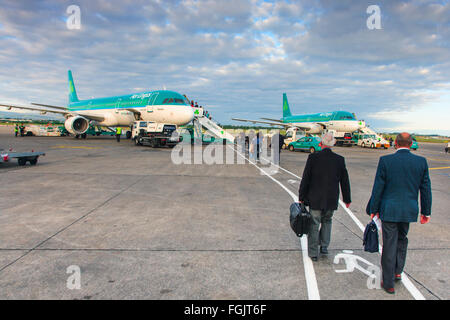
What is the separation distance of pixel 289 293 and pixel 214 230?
222 cm

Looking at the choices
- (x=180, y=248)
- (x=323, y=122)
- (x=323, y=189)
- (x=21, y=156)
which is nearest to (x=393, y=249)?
(x=323, y=189)

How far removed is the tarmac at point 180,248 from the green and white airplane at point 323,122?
85.3ft

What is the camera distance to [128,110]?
1014 inches

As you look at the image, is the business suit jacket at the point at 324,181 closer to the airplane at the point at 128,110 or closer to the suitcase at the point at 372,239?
the suitcase at the point at 372,239

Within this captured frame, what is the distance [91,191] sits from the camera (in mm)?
8047

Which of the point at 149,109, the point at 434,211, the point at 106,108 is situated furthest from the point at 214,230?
the point at 106,108

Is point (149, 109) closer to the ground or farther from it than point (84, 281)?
farther from it

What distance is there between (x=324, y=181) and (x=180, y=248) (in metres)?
2.38

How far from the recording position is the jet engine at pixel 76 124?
28714 mm

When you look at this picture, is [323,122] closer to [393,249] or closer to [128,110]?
[128,110]

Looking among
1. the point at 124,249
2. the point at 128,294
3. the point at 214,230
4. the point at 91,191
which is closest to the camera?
the point at 128,294

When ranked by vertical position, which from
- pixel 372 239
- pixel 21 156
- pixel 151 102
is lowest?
pixel 372 239

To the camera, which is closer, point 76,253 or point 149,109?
point 76,253

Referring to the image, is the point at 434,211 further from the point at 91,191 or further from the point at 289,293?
the point at 91,191
